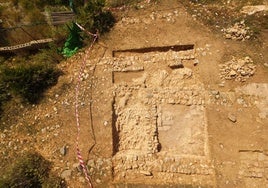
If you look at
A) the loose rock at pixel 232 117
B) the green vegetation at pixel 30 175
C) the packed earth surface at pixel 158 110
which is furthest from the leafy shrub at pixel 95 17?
the loose rock at pixel 232 117

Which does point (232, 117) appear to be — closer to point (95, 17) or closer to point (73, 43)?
point (95, 17)

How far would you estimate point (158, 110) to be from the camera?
22.4 feet

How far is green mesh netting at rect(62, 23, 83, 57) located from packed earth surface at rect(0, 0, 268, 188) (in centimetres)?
26

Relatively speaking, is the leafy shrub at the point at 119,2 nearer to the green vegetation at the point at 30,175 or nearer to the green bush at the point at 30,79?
the green bush at the point at 30,79

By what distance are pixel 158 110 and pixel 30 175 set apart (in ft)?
10.2

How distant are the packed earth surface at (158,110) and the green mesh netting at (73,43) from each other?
10.4 inches

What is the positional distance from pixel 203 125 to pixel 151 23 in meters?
2.89

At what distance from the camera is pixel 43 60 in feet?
24.8

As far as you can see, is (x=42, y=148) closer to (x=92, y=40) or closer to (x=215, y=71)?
(x=92, y=40)

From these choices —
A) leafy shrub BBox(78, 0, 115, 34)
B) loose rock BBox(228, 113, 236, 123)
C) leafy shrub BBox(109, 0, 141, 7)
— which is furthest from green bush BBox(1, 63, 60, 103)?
loose rock BBox(228, 113, 236, 123)

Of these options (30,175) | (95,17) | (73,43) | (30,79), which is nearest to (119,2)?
(95,17)

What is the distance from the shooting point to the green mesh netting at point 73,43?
293 inches

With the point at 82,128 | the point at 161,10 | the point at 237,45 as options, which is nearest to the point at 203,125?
the point at 237,45

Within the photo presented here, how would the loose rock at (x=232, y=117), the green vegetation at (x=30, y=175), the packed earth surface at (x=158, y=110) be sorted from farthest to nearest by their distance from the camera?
the loose rock at (x=232, y=117) → the packed earth surface at (x=158, y=110) → the green vegetation at (x=30, y=175)
